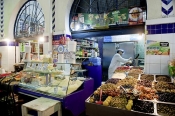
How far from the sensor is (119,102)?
73.0 inches

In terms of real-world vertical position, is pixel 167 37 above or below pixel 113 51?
above

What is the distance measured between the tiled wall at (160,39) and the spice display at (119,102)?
1.69 meters

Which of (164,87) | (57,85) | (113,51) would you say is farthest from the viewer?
(113,51)

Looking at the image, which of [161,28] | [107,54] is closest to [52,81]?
[161,28]

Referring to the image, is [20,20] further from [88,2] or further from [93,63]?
[93,63]

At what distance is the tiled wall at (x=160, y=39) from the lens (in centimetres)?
299

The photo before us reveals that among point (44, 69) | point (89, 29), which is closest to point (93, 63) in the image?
point (89, 29)

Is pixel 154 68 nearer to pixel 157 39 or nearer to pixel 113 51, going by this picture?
pixel 157 39

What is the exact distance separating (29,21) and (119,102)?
6.06 meters

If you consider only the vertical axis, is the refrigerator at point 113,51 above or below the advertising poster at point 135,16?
below

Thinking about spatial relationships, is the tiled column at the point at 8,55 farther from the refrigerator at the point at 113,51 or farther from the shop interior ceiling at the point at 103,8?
the refrigerator at the point at 113,51

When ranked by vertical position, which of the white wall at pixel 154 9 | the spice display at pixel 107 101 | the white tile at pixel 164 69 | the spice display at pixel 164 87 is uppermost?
the white wall at pixel 154 9

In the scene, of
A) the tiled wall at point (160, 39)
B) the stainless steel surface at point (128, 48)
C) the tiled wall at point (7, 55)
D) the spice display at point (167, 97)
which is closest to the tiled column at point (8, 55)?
the tiled wall at point (7, 55)

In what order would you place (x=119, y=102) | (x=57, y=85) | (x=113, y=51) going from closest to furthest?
(x=119, y=102) < (x=57, y=85) < (x=113, y=51)
